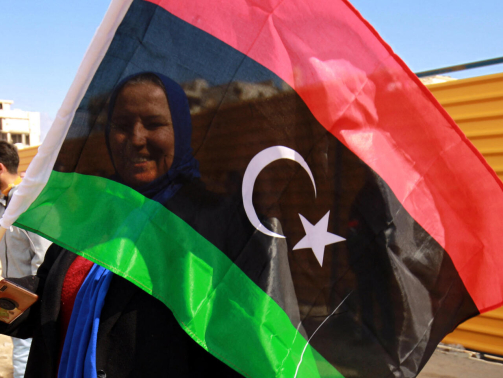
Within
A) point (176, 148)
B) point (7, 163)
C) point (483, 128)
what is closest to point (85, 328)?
point (176, 148)

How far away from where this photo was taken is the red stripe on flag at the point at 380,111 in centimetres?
162

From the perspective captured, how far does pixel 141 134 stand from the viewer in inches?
57.9

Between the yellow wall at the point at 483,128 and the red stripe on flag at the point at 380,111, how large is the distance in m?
3.16

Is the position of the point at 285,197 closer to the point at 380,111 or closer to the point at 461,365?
the point at 380,111

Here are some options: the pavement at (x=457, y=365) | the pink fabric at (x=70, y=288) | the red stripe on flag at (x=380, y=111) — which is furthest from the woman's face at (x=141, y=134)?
the pavement at (x=457, y=365)

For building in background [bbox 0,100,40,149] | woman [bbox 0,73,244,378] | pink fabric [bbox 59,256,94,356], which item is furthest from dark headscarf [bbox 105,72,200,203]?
building in background [bbox 0,100,40,149]

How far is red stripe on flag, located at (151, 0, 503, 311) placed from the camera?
5.31 ft

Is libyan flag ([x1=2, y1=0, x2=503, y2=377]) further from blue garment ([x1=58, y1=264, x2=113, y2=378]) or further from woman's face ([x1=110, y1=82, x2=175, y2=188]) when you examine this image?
blue garment ([x1=58, y1=264, x2=113, y2=378])

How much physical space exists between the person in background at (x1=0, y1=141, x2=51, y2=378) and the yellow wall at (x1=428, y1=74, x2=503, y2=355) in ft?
13.5

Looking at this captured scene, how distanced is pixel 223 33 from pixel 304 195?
626 mm

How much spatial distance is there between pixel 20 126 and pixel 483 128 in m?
47.7

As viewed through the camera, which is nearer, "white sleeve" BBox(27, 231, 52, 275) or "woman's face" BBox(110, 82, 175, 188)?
"woman's face" BBox(110, 82, 175, 188)

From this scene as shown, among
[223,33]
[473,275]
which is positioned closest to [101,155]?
[223,33]

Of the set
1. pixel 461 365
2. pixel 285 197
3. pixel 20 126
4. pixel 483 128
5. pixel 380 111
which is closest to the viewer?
pixel 285 197
